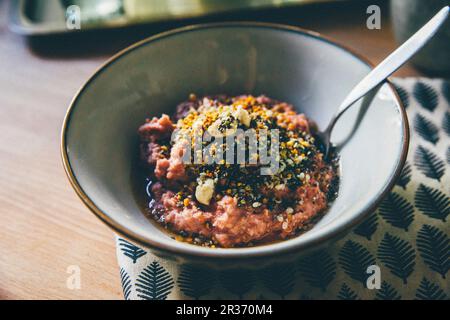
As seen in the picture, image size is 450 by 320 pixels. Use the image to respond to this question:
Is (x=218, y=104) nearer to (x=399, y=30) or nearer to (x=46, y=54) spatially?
(x=399, y=30)

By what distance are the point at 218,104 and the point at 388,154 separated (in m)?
0.57

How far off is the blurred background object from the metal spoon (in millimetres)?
341

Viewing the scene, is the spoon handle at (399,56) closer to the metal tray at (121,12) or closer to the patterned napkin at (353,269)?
the patterned napkin at (353,269)

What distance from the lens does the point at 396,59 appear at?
1.24m

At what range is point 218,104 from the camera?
1466 mm

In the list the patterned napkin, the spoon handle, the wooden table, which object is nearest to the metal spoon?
the spoon handle

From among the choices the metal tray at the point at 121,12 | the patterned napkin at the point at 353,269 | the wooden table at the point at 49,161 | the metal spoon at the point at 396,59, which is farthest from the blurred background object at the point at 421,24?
the patterned napkin at the point at 353,269

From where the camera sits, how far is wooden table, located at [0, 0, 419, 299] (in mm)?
1260

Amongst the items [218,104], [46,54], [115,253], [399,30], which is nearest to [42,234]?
[115,253]

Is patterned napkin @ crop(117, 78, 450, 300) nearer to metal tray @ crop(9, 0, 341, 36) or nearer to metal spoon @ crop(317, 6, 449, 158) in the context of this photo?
metal spoon @ crop(317, 6, 449, 158)

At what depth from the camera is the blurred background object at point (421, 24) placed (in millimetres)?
1588

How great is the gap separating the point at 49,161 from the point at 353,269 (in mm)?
1102

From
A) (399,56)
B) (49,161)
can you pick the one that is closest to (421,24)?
(399,56)

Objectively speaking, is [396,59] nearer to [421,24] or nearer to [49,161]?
[421,24]
